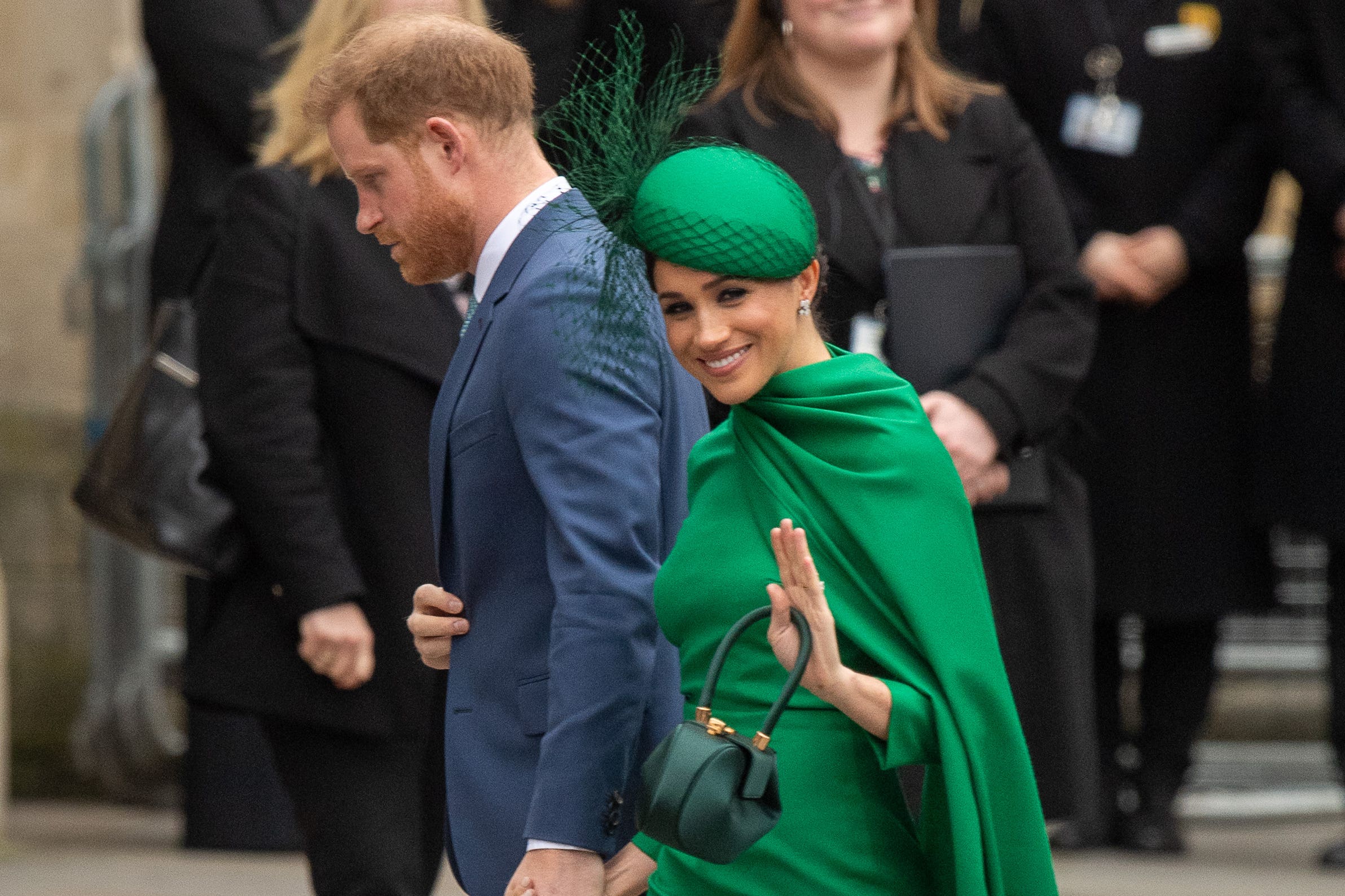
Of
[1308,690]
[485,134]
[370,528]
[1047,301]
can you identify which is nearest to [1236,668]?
[1308,690]

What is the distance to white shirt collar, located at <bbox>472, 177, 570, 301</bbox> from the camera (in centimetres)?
277

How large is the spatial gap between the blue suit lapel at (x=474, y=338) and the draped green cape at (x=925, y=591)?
46 cm

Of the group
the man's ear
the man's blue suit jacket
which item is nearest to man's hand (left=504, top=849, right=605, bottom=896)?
the man's blue suit jacket

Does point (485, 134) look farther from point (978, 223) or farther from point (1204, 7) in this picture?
point (1204, 7)

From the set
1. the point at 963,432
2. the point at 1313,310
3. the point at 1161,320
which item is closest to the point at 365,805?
the point at 963,432

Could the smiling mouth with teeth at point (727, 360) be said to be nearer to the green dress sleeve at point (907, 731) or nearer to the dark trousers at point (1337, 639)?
the green dress sleeve at point (907, 731)

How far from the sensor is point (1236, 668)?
7.11 meters

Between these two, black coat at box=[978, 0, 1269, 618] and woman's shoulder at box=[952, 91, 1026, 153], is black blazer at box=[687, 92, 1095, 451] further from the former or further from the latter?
black coat at box=[978, 0, 1269, 618]

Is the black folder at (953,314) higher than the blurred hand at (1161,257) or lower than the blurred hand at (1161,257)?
higher

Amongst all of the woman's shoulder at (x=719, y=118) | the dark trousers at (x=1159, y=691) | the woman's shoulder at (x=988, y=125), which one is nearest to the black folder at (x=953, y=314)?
the woman's shoulder at (x=988, y=125)

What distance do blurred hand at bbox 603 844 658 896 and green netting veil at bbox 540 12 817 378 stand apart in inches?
22.8

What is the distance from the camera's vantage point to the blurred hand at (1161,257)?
5.43 m

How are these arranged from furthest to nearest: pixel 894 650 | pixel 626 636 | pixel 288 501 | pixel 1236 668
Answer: pixel 1236 668
pixel 288 501
pixel 626 636
pixel 894 650

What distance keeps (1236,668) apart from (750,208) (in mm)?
5094
